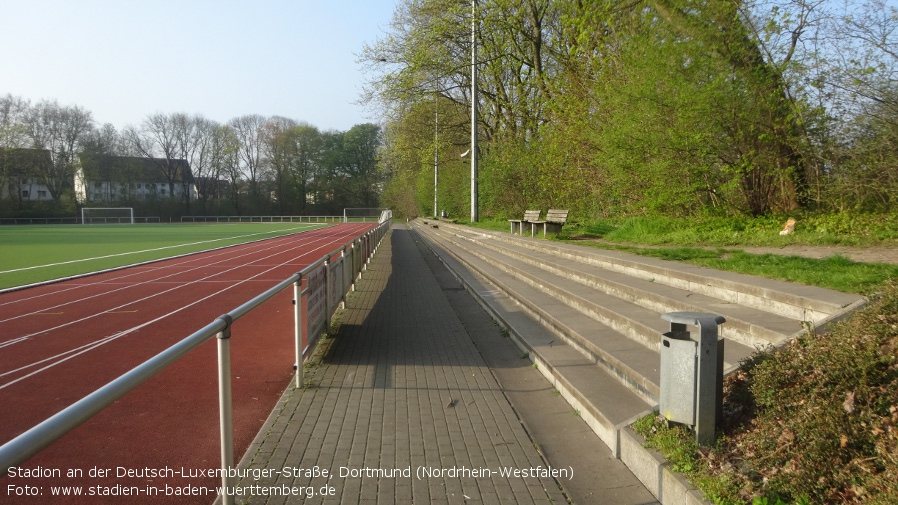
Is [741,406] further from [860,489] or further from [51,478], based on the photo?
[51,478]

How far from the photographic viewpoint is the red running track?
3910mm

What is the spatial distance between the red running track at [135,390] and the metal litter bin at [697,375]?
115 inches

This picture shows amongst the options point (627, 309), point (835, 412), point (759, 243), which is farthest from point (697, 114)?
point (835, 412)

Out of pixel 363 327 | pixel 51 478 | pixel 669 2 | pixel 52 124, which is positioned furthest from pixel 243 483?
pixel 52 124

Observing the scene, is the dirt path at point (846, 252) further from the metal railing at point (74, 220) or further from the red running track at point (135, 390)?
the metal railing at point (74, 220)

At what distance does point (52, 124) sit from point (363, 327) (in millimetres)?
77486

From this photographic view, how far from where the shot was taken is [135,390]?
5809 millimetres

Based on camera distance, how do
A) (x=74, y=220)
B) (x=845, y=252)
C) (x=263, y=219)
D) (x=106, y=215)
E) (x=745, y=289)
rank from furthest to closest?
(x=263, y=219) < (x=106, y=215) < (x=74, y=220) < (x=845, y=252) < (x=745, y=289)

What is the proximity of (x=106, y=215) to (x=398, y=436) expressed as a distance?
81835 mm

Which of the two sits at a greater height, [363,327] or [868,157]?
[868,157]

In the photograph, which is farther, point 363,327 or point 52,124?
point 52,124

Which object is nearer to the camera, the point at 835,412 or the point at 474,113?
the point at 835,412

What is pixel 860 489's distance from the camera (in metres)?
2.71

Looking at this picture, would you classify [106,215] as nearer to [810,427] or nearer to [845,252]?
[845,252]
